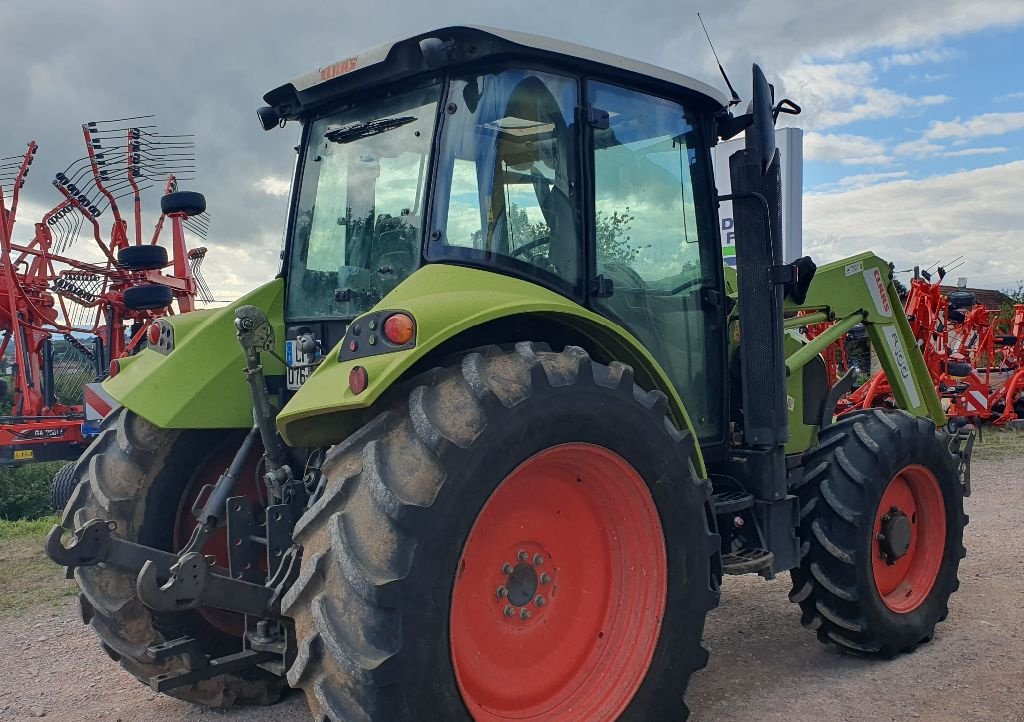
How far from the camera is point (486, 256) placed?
3277 millimetres

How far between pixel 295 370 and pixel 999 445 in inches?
450

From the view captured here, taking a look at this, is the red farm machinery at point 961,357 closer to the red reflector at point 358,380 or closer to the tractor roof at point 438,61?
the tractor roof at point 438,61

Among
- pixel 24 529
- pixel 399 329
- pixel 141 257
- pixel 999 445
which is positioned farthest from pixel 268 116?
pixel 999 445

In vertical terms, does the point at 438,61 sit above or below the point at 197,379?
above

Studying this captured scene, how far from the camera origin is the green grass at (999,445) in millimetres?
11430

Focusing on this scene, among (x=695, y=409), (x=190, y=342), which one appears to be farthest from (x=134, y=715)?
(x=695, y=409)

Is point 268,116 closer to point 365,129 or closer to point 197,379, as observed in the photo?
point 365,129

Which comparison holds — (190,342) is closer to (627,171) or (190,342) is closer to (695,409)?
(627,171)

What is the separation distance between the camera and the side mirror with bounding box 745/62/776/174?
392cm

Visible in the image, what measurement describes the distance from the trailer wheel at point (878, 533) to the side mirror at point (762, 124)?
1.38 m

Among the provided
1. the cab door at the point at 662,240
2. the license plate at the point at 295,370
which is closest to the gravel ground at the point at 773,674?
the cab door at the point at 662,240

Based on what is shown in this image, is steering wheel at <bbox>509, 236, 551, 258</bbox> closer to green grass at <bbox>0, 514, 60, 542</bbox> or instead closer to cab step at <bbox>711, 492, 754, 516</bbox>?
cab step at <bbox>711, 492, 754, 516</bbox>

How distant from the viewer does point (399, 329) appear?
266cm

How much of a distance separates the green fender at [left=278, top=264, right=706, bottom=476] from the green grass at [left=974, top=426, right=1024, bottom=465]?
9685 millimetres
